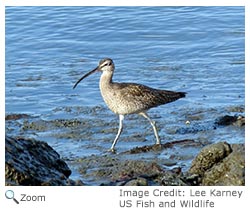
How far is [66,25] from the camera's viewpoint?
1692 centimetres

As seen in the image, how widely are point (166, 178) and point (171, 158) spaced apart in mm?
1542

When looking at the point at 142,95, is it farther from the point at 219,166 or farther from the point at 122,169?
the point at 219,166

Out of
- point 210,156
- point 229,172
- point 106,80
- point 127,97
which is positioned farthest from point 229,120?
point 229,172

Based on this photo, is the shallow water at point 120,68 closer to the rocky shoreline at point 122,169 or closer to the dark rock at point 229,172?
the rocky shoreline at point 122,169

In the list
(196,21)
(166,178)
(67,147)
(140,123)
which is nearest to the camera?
(166,178)

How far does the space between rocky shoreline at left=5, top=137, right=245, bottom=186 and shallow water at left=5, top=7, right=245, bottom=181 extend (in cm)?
79

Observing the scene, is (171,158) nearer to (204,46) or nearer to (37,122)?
(37,122)

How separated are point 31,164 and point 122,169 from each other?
144cm

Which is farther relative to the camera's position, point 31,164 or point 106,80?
point 106,80

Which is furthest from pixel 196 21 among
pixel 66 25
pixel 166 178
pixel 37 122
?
pixel 166 178

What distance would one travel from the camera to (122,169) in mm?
8586

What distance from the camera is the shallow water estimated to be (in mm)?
10461

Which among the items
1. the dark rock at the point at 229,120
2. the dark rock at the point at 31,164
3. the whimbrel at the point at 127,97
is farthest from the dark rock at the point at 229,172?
the dark rock at the point at 229,120

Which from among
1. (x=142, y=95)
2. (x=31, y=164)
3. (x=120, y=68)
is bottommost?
(x=120, y=68)
